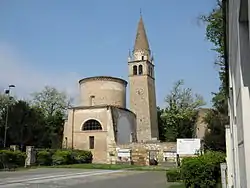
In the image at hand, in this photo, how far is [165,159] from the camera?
4488 cm

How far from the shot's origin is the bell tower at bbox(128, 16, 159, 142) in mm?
59812

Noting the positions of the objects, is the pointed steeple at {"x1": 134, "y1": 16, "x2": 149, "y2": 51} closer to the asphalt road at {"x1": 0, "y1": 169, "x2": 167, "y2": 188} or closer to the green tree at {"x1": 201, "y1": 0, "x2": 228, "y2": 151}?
the green tree at {"x1": 201, "y1": 0, "x2": 228, "y2": 151}

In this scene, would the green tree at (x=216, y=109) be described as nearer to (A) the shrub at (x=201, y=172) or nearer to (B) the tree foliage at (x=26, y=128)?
(A) the shrub at (x=201, y=172)

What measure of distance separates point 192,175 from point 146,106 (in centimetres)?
4741

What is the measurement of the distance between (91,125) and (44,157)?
491 inches

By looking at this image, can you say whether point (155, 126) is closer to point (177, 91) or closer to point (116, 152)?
point (177, 91)

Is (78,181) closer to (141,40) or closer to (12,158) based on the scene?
(12,158)

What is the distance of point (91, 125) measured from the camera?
50.5m

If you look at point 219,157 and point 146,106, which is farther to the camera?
point 146,106

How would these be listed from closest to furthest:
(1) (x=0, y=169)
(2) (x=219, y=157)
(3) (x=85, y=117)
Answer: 1. (2) (x=219, y=157)
2. (1) (x=0, y=169)
3. (3) (x=85, y=117)

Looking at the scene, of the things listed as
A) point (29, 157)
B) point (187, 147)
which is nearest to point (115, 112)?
point (29, 157)

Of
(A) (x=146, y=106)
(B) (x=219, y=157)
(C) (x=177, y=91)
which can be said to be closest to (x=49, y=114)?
(A) (x=146, y=106)

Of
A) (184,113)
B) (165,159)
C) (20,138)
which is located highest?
(184,113)

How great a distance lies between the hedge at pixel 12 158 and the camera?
32.5 m
